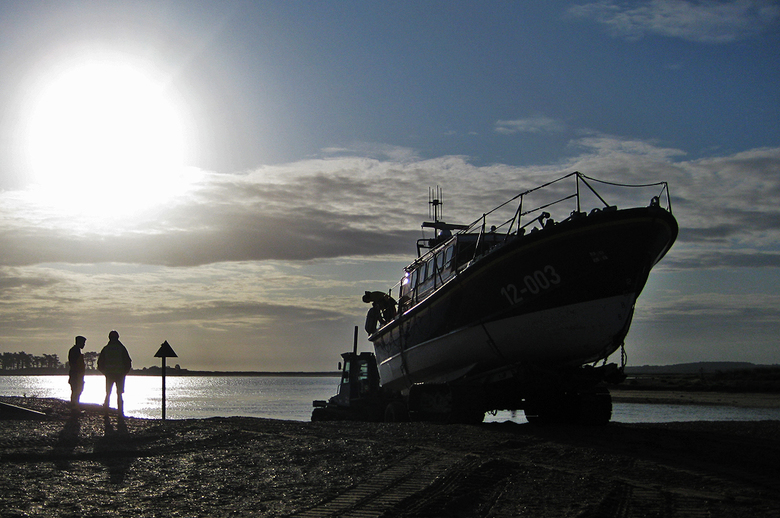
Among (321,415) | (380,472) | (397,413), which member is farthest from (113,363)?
(380,472)

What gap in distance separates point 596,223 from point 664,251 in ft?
7.62

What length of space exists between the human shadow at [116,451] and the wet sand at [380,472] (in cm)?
3

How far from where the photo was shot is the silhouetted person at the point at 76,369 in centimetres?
1681

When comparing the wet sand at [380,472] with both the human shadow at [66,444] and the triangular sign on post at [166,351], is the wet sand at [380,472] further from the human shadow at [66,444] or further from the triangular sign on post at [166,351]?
the triangular sign on post at [166,351]

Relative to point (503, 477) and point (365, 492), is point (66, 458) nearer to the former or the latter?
point (365, 492)

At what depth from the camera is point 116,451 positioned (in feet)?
34.0

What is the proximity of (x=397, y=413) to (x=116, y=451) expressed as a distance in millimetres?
9671

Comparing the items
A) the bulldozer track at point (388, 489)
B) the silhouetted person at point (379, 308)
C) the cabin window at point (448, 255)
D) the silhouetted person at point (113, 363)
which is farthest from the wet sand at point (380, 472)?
the silhouetted person at point (379, 308)

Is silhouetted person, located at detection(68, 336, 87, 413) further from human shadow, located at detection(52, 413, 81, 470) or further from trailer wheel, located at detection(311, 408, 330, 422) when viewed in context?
trailer wheel, located at detection(311, 408, 330, 422)

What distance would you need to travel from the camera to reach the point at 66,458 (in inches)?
380

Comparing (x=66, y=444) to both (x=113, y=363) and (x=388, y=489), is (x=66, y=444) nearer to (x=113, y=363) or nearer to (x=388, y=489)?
(x=113, y=363)

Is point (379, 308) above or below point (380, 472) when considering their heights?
above

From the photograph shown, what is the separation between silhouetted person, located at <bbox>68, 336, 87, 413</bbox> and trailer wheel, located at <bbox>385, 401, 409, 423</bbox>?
7773mm

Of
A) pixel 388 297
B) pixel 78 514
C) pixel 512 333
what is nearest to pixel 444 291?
pixel 512 333
